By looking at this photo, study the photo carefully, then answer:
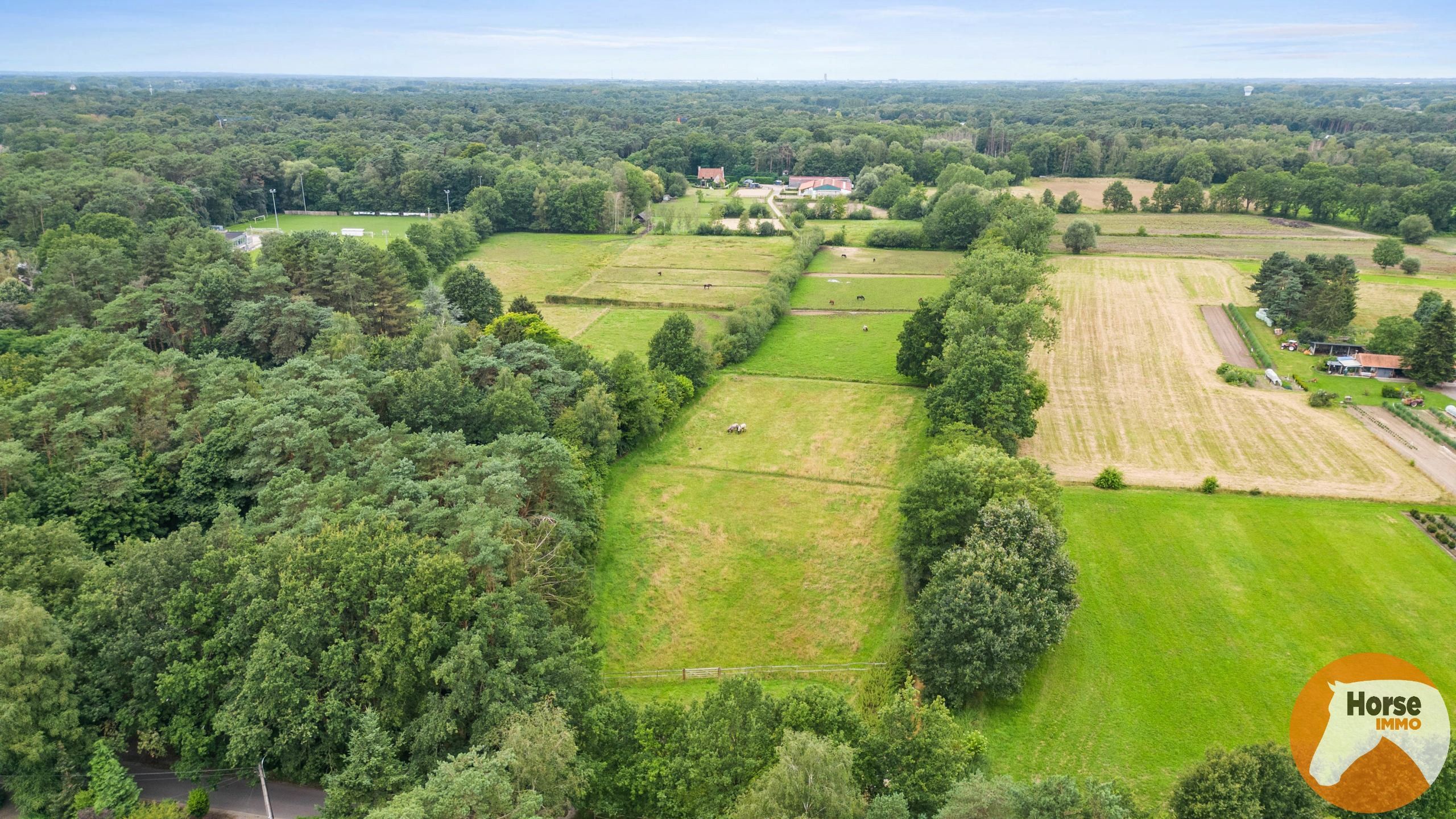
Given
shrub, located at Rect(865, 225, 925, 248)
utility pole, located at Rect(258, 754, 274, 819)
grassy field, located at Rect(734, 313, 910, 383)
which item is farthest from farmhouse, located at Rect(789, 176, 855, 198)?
utility pole, located at Rect(258, 754, 274, 819)

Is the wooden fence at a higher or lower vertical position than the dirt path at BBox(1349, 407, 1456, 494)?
lower

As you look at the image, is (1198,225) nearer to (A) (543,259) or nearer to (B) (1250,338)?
(B) (1250,338)

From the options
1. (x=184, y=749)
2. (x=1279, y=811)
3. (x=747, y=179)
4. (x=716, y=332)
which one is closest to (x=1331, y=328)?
(x=716, y=332)

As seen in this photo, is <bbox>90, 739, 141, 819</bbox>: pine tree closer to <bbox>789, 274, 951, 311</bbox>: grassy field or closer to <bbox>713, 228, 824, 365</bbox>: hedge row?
<bbox>713, 228, 824, 365</bbox>: hedge row

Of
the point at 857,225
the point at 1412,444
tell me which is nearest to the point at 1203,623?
the point at 1412,444

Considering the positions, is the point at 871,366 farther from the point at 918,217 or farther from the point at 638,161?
the point at 638,161

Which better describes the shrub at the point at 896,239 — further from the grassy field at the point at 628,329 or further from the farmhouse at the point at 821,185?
the grassy field at the point at 628,329

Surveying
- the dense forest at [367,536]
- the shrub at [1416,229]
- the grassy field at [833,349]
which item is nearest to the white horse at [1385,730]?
the dense forest at [367,536]
